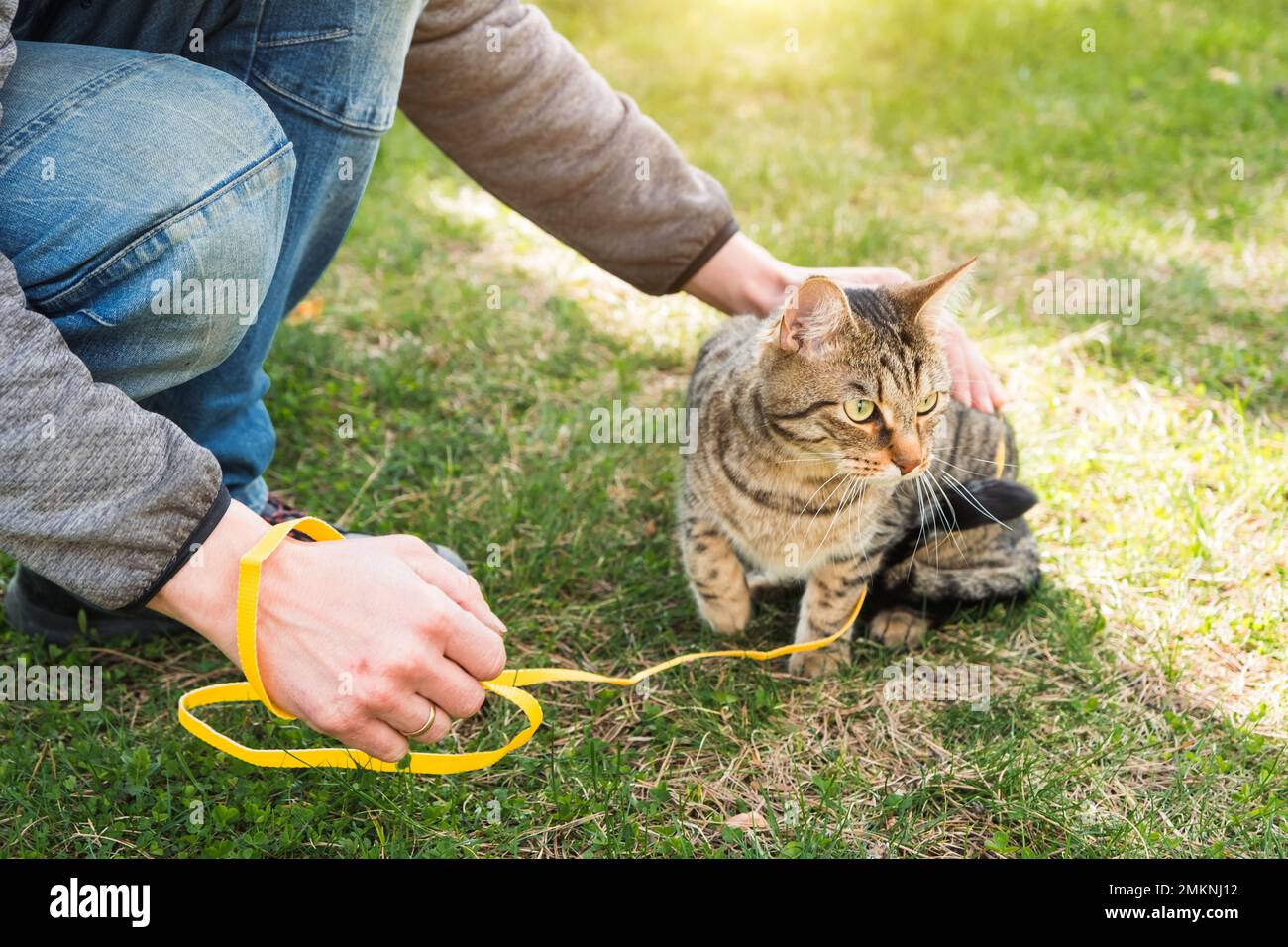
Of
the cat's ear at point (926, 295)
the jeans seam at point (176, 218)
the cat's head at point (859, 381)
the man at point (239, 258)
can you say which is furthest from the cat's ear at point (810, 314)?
the jeans seam at point (176, 218)

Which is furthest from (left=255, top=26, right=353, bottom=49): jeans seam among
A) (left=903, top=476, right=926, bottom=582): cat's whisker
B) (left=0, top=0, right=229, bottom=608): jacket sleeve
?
(left=903, top=476, right=926, bottom=582): cat's whisker

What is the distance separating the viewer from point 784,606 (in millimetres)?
2332

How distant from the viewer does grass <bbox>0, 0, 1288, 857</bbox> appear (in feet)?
5.59

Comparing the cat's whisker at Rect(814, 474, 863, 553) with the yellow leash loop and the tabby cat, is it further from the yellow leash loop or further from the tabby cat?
the yellow leash loop

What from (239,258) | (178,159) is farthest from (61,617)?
(178,159)

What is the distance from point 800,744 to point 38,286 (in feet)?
4.53

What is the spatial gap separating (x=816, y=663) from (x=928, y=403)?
550 millimetres

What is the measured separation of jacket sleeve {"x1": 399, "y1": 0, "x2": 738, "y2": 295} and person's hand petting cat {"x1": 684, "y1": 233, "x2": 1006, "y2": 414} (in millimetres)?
41

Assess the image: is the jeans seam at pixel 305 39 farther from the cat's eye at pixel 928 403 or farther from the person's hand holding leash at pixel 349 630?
the cat's eye at pixel 928 403

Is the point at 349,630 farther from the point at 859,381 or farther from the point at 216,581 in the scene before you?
the point at 859,381

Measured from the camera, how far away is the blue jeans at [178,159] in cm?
139

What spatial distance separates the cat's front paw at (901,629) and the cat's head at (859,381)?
362 millimetres

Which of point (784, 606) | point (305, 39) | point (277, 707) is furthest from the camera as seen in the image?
point (784, 606)

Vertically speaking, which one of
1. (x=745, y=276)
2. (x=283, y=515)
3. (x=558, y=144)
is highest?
(x=558, y=144)
